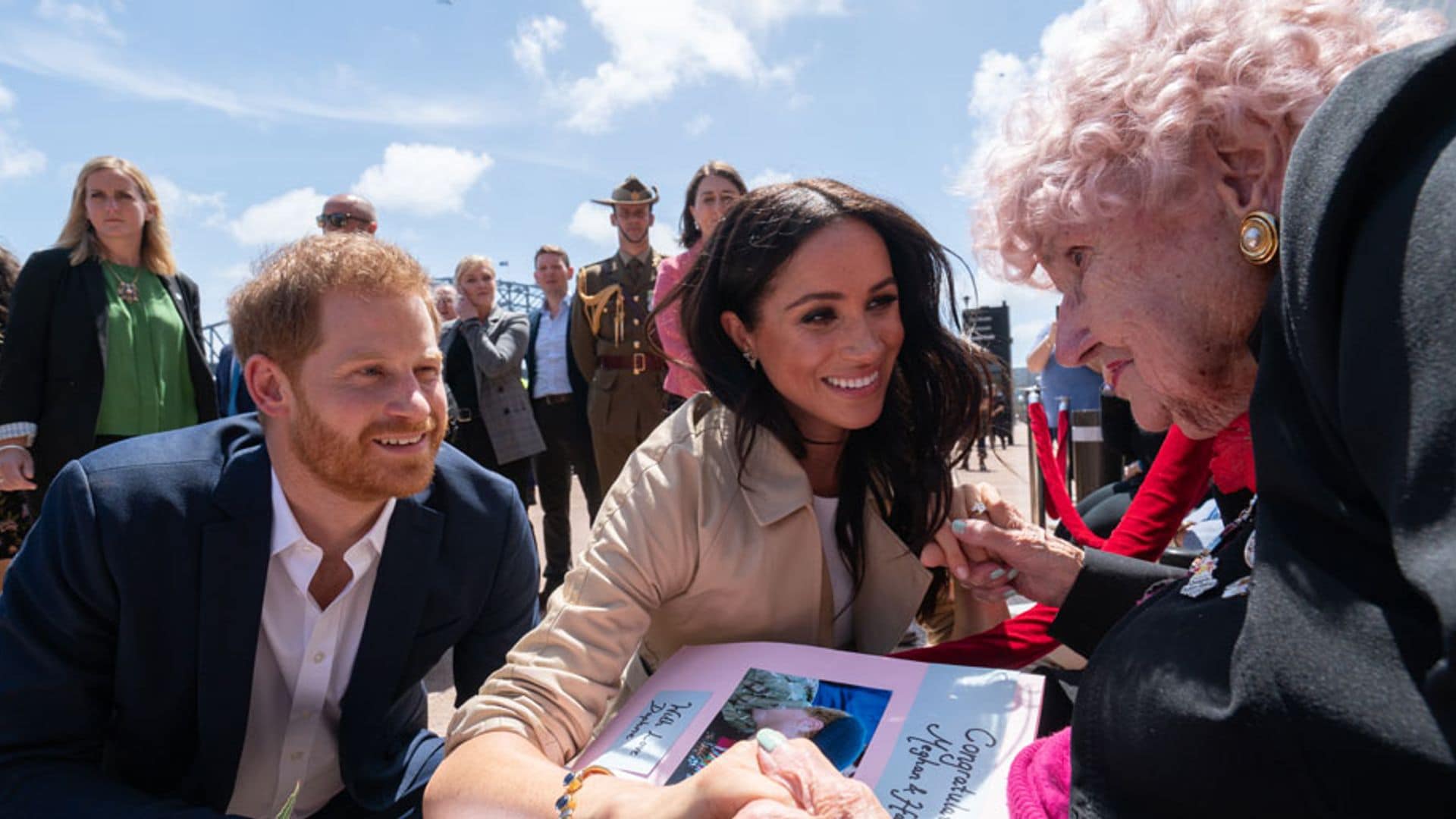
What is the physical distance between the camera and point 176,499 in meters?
1.80

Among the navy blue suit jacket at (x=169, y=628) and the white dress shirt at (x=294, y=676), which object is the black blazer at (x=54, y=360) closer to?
the navy blue suit jacket at (x=169, y=628)

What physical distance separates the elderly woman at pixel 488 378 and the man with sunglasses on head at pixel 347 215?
114 centimetres

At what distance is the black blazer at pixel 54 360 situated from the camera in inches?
145

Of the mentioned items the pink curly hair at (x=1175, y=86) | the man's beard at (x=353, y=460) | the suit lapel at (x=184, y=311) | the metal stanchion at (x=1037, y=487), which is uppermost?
the pink curly hair at (x=1175, y=86)

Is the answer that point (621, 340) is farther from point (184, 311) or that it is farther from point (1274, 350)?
point (1274, 350)

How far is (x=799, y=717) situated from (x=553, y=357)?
502 centimetres

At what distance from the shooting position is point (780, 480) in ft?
6.34

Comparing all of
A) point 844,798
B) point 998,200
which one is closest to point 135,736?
point 844,798

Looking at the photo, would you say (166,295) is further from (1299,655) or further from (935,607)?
(1299,655)

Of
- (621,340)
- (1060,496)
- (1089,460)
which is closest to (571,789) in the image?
(1060,496)

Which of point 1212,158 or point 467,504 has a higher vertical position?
point 1212,158

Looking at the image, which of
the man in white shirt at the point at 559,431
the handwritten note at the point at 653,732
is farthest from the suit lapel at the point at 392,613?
the man in white shirt at the point at 559,431

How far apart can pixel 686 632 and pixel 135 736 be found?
3.61ft

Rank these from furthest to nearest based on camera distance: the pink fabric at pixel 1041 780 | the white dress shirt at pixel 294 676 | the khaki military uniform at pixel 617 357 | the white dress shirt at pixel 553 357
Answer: the white dress shirt at pixel 553 357 < the khaki military uniform at pixel 617 357 < the white dress shirt at pixel 294 676 < the pink fabric at pixel 1041 780
